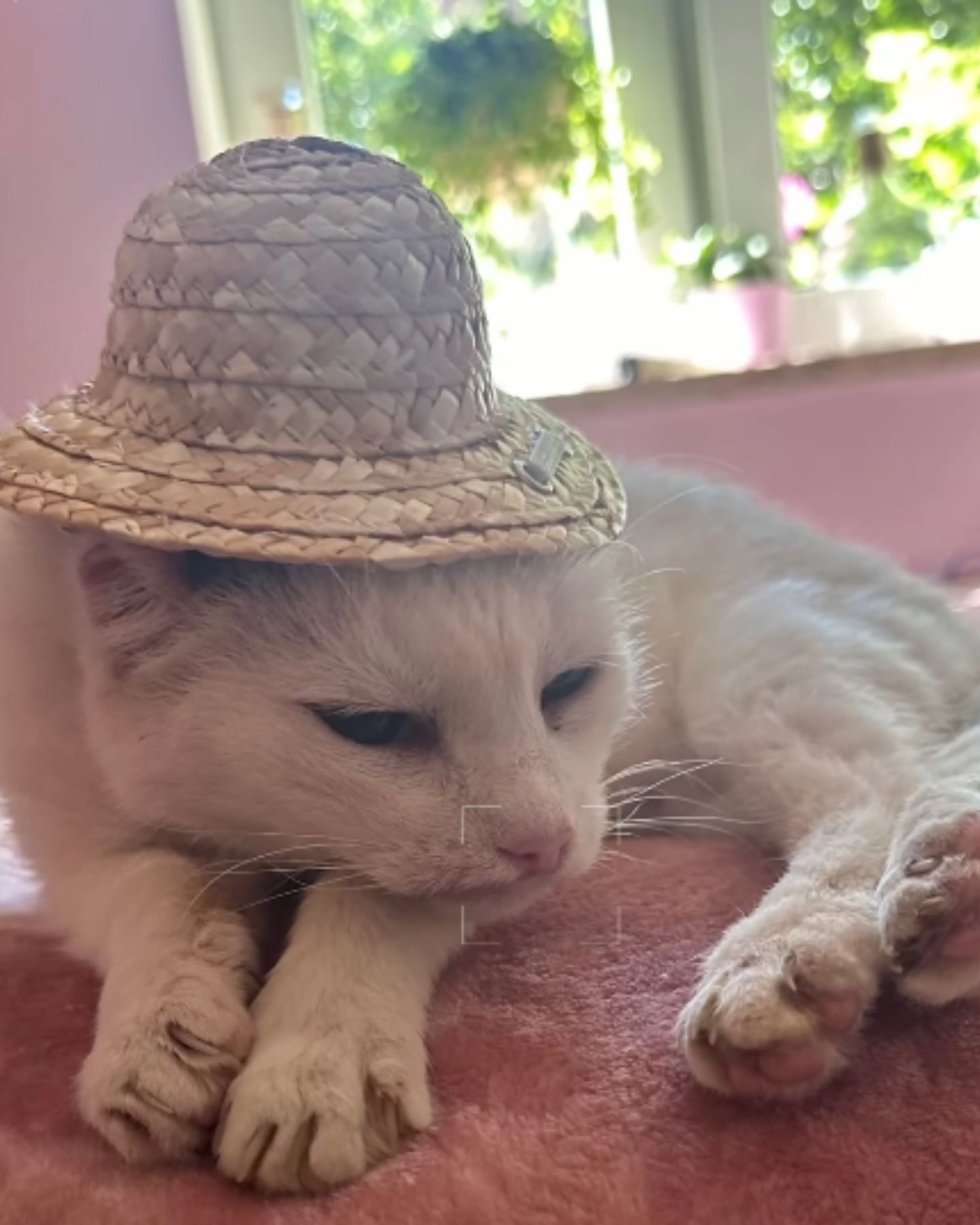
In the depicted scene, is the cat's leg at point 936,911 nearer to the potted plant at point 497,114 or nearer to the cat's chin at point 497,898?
the cat's chin at point 497,898

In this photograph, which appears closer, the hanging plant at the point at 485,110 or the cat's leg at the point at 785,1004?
the cat's leg at the point at 785,1004

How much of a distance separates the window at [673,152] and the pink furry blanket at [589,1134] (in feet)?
4.85

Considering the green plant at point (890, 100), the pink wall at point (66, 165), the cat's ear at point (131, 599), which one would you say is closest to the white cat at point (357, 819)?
the cat's ear at point (131, 599)

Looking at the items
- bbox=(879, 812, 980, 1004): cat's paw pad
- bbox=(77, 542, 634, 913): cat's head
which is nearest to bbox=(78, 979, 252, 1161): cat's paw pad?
bbox=(77, 542, 634, 913): cat's head

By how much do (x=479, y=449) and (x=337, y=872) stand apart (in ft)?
0.93

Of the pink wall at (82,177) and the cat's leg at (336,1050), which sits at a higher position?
the pink wall at (82,177)

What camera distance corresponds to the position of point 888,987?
780 millimetres

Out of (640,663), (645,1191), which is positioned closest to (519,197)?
(640,663)

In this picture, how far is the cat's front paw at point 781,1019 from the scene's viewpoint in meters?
0.71

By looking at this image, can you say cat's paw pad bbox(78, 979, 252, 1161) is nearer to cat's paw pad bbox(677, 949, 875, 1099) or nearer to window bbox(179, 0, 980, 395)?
cat's paw pad bbox(677, 949, 875, 1099)

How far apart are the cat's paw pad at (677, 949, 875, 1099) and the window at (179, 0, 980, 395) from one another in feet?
4.97

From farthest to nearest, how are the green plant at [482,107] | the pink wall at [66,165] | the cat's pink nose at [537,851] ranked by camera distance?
the green plant at [482,107], the pink wall at [66,165], the cat's pink nose at [537,851]

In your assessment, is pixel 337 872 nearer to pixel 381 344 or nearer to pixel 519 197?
pixel 381 344

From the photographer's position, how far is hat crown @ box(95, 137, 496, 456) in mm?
801
